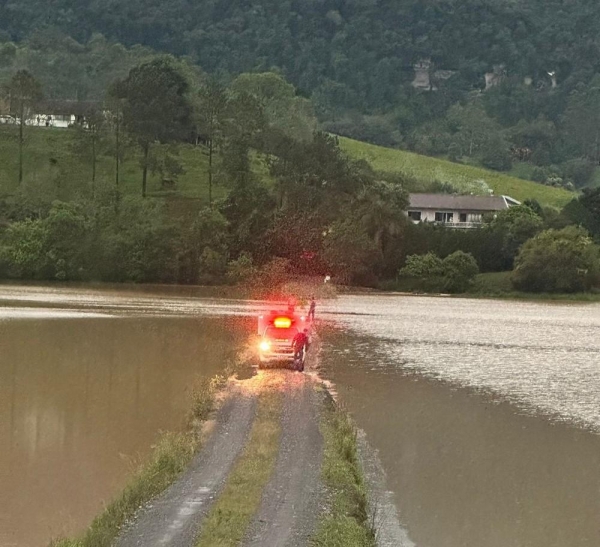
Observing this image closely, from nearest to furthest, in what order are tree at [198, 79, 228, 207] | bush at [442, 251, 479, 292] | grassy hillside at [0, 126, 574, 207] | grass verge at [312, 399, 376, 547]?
grass verge at [312, 399, 376, 547] < bush at [442, 251, 479, 292] < grassy hillside at [0, 126, 574, 207] < tree at [198, 79, 228, 207]

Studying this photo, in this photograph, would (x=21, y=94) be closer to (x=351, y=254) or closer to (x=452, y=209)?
(x=351, y=254)

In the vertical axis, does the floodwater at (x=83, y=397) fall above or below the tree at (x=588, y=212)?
below

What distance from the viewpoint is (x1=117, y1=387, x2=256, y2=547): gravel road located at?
12.2 metres

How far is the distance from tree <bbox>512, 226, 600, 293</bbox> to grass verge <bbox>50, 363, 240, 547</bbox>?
59.6 metres

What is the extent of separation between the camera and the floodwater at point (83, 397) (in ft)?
50.9

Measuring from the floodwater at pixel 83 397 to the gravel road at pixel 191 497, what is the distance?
124 cm

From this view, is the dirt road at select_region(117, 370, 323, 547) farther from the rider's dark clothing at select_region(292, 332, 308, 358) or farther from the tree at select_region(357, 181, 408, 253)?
the tree at select_region(357, 181, 408, 253)

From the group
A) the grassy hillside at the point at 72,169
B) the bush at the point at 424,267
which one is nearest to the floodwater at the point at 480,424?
the bush at the point at 424,267

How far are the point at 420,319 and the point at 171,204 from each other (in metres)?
42.0

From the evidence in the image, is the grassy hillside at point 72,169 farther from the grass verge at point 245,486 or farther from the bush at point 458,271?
the grass verge at point 245,486

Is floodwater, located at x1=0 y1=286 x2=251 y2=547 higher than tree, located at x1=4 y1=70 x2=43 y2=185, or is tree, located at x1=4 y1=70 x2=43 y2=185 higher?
tree, located at x1=4 y1=70 x2=43 y2=185

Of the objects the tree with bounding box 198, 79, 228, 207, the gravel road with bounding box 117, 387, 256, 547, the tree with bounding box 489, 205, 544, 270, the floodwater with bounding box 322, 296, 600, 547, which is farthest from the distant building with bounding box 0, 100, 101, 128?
the gravel road with bounding box 117, 387, 256, 547

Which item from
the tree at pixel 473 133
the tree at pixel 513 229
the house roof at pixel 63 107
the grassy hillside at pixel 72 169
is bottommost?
the tree at pixel 513 229

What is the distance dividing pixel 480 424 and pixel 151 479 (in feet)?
33.1
